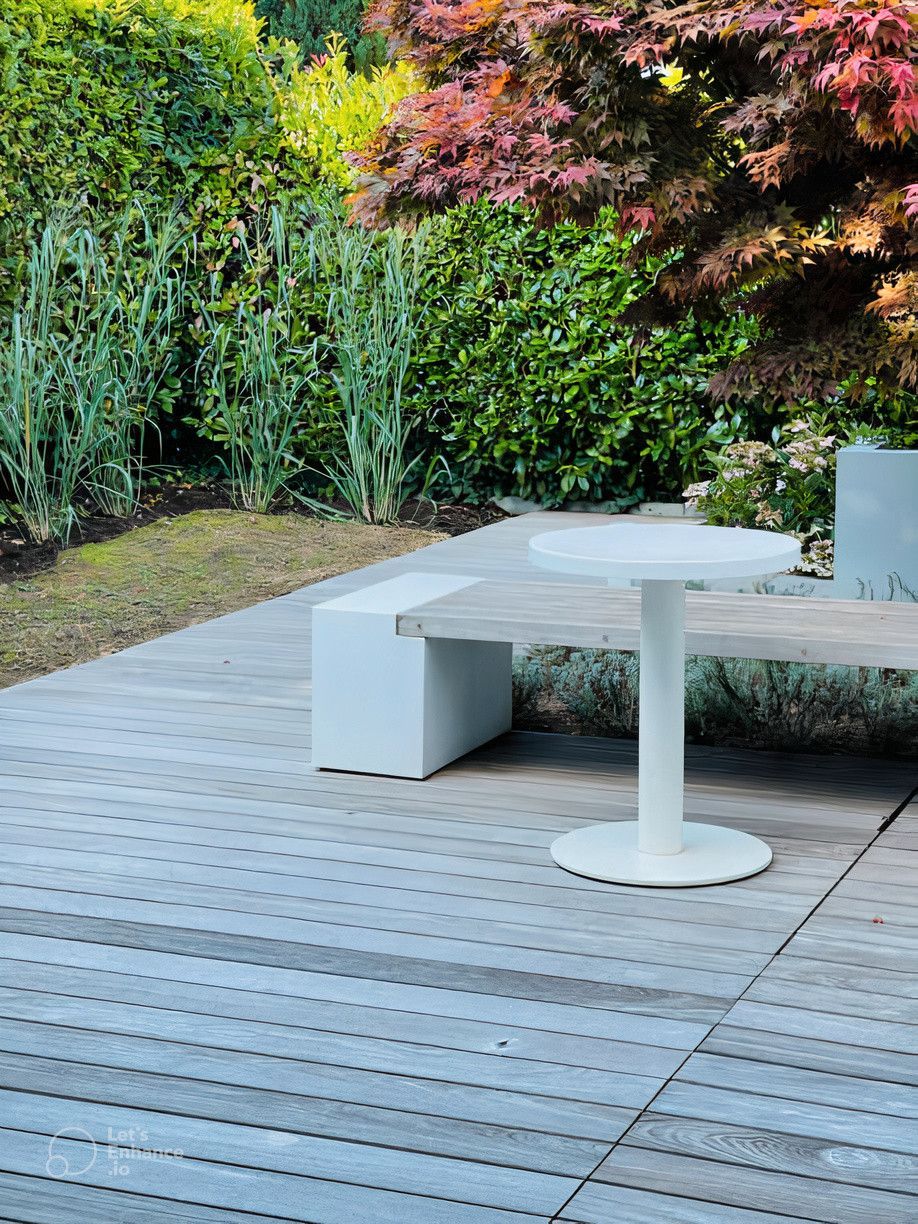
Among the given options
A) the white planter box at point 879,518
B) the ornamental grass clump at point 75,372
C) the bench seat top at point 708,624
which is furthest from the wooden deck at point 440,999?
the ornamental grass clump at point 75,372

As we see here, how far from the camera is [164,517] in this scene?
727cm

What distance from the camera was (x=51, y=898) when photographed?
116 inches

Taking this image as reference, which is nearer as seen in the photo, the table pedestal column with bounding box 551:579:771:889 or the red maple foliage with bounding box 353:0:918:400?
the table pedestal column with bounding box 551:579:771:889

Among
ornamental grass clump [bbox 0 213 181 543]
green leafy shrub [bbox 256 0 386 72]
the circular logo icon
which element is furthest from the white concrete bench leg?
green leafy shrub [bbox 256 0 386 72]

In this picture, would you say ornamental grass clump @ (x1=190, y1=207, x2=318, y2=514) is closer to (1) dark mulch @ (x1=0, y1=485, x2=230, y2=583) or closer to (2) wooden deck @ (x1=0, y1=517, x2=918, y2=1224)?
(1) dark mulch @ (x1=0, y1=485, x2=230, y2=583)

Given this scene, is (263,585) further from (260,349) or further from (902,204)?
(902,204)

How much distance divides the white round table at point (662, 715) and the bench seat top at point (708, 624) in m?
0.32

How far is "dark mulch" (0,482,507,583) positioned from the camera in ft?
21.0

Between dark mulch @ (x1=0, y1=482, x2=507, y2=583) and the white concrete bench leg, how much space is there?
2.73 m

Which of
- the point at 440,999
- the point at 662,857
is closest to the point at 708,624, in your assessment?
the point at 662,857

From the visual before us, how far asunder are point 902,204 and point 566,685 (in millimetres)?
1615

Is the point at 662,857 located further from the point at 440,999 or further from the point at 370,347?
the point at 370,347

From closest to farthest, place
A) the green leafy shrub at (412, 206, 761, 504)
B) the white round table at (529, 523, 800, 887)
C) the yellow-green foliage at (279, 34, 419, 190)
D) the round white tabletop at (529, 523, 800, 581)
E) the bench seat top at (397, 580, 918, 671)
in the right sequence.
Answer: the round white tabletop at (529, 523, 800, 581), the white round table at (529, 523, 800, 887), the bench seat top at (397, 580, 918, 671), the green leafy shrub at (412, 206, 761, 504), the yellow-green foliage at (279, 34, 419, 190)

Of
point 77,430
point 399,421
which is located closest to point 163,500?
point 77,430
